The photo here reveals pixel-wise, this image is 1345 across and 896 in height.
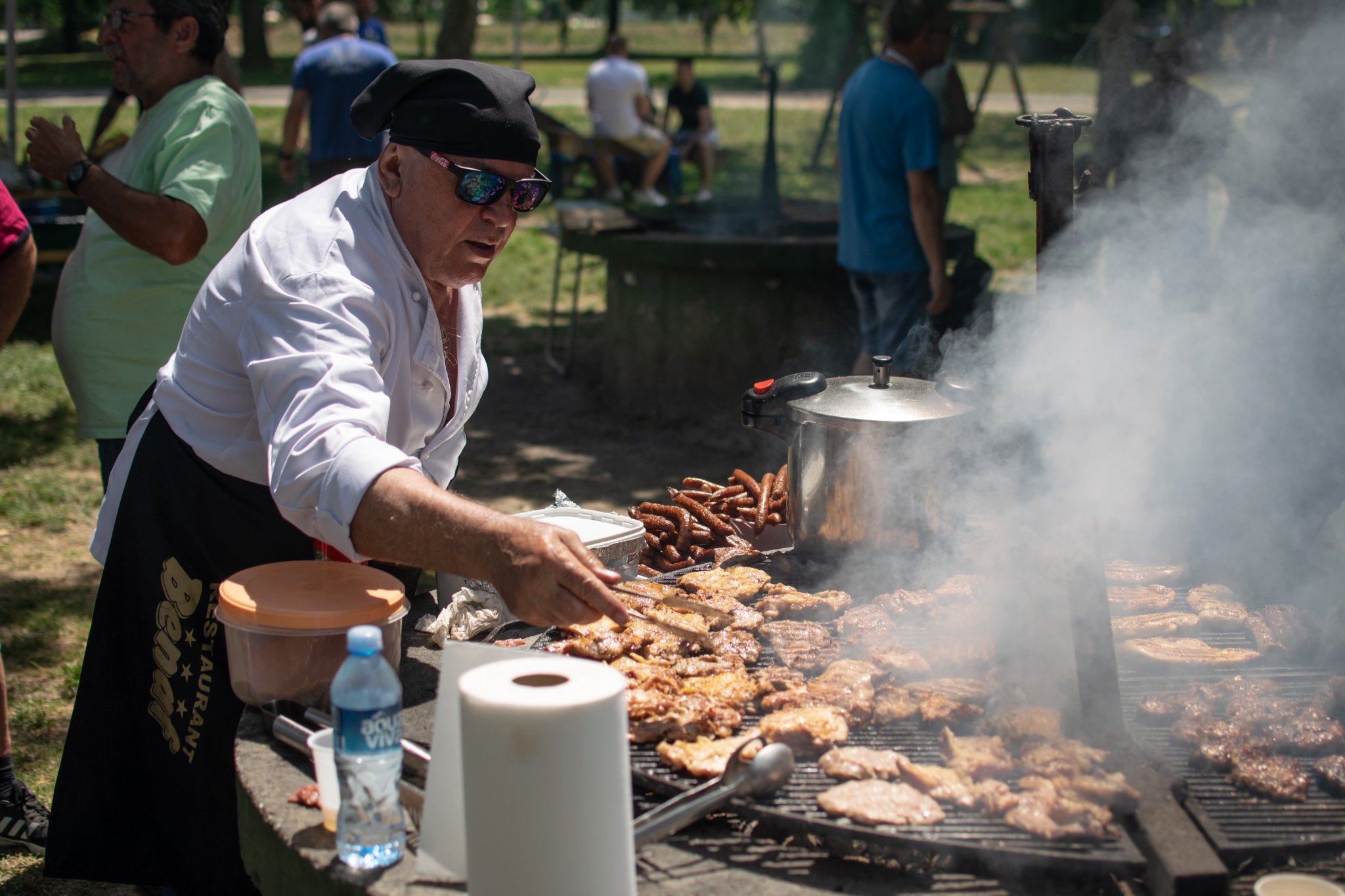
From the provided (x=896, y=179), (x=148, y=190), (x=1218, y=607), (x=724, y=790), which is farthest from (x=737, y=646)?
(x=896, y=179)

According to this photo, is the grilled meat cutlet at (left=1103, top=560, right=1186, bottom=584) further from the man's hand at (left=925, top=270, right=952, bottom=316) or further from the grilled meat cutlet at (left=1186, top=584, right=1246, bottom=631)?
the man's hand at (left=925, top=270, right=952, bottom=316)

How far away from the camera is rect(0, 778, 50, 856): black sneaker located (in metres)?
3.51

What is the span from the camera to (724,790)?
206 cm

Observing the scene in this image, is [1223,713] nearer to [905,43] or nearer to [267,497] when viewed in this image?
[267,497]

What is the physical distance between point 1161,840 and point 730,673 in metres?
1.02

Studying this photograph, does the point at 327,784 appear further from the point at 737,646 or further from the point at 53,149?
the point at 53,149

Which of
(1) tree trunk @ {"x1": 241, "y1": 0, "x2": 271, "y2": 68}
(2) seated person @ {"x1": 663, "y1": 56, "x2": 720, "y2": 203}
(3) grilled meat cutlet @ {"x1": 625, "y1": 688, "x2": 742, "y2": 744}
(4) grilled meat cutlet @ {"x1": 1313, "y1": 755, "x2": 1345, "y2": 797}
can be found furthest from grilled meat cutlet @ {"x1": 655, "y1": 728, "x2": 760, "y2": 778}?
(1) tree trunk @ {"x1": 241, "y1": 0, "x2": 271, "y2": 68}

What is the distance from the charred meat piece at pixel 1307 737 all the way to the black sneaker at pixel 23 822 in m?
3.33

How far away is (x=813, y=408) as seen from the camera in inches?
120

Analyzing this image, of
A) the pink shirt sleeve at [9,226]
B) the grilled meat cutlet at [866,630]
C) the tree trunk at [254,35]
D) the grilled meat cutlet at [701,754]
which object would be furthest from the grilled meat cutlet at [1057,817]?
the tree trunk at [254,35]

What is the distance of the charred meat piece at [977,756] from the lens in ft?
7.35

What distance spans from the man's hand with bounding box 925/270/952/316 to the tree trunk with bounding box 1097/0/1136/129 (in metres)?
1.71

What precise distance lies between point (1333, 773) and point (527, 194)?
198 centimetres

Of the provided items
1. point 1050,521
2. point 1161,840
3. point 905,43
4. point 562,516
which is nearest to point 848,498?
point 1050,521
